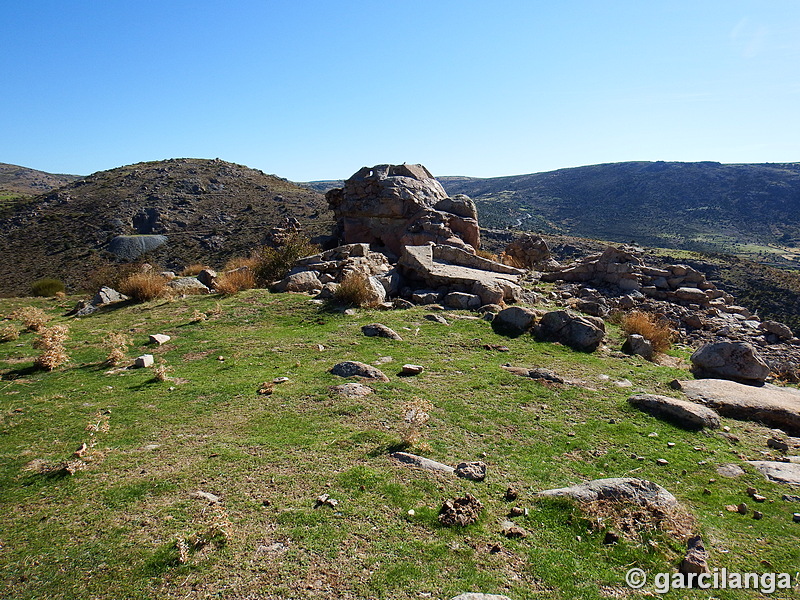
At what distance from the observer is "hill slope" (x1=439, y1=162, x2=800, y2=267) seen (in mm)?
80250

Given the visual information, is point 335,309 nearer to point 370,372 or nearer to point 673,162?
point 370,372

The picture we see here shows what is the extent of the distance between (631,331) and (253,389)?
1020 centimetres

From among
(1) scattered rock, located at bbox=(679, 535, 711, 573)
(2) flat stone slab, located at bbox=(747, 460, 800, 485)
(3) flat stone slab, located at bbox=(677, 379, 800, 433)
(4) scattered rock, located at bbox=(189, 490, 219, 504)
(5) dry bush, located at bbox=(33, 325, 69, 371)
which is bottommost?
(3) flat stone slab, located at bbox=(677, 379, 800, 433)

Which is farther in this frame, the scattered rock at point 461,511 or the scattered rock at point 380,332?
the scattered rock at point 380,332

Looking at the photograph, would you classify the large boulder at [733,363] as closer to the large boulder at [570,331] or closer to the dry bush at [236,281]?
the large boulder at [570,331]

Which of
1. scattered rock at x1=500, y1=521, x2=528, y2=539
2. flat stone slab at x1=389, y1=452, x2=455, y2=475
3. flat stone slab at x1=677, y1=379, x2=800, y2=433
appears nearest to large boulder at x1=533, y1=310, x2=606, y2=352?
flat stone slab at x1=677, y1=379, x2=800, y2=433

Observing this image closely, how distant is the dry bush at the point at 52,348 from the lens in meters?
8.80

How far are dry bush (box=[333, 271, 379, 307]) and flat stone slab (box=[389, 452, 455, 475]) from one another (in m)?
8.27

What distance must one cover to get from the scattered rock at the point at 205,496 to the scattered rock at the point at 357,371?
3.82 metres

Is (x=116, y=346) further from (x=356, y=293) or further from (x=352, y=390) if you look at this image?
(x=356, y=293)

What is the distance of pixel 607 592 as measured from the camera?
3611mm

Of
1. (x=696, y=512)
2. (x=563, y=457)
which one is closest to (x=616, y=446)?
(x=563, y=457)

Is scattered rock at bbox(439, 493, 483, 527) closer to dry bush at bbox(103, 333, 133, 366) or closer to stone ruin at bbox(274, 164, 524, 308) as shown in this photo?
dry bush at bbox(103, 333, 133, 366)

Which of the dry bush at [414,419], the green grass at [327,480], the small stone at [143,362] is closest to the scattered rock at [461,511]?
the green grass at [327,480]
